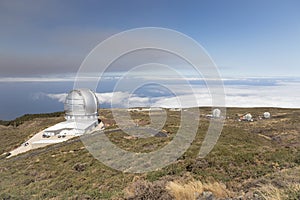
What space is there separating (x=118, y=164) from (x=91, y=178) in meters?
2.15

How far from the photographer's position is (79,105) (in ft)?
127

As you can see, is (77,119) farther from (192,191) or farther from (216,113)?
(216,113)

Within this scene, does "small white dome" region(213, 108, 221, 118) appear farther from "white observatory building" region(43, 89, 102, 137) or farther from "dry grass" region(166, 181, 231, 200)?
"dry grass" region(166, 181, 231, 200)

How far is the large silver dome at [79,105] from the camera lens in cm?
3866

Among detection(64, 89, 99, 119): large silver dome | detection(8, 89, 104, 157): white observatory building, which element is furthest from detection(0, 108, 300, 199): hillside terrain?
detection(64, 89, 99, 119): large silver dome

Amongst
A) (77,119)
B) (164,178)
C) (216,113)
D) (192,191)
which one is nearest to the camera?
(192,191)

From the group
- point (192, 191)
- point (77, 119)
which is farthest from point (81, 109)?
point (192, 191)

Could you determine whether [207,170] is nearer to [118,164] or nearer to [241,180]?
[241,180]

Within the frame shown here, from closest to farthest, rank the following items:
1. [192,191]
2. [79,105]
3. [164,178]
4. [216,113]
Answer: [192,191], [164,178], [79,105], [216,113]

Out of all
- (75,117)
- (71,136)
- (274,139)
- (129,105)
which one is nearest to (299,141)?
(274,139)

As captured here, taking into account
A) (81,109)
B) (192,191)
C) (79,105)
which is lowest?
(192,191)

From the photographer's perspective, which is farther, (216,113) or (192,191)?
(216,113)

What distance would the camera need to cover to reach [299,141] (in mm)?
29172

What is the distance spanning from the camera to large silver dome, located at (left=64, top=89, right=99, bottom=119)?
38.7m
